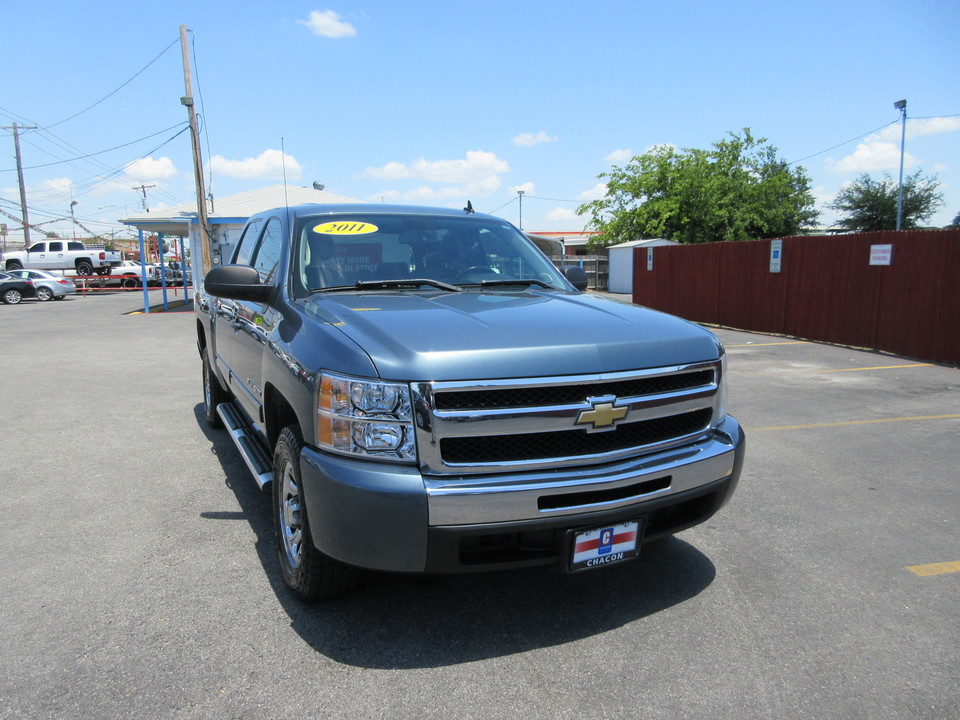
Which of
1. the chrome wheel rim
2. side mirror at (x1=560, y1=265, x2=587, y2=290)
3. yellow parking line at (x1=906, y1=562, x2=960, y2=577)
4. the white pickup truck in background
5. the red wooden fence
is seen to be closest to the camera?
the chrome wheel rim

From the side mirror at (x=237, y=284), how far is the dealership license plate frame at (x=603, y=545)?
6.84 feet

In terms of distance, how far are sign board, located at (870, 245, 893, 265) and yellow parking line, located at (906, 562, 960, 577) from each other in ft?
31.5

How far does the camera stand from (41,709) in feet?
7.84

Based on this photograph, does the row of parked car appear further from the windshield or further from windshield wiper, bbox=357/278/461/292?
windshield wiper, bbox=357/278/461/292

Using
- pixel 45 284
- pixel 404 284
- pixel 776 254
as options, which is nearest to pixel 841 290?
pixel 776 254

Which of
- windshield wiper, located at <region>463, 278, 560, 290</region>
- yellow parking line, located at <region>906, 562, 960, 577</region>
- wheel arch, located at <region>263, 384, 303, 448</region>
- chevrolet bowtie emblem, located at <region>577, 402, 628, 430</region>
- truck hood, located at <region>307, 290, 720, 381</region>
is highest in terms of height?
windshield wiper, located at <region>463, 278, 560, 290</region>

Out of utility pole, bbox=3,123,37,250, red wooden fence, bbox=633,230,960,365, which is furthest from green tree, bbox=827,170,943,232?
utility pole, bbox=3,123,37,250

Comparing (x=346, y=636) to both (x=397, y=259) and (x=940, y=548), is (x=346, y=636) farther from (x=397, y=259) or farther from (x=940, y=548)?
(x=940, y=548)

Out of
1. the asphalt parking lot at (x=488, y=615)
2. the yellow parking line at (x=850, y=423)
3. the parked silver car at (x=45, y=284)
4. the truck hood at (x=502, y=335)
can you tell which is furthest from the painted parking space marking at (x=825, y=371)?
the parked silver car at (x=45, y=284)

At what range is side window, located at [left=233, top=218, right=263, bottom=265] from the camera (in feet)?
16.0

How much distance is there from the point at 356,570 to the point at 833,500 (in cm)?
335

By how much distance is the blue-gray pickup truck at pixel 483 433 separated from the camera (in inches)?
97.6

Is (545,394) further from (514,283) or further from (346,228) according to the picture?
(346,228)

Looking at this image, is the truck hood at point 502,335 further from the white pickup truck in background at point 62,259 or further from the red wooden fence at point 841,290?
the white pickup truck in background at point 62,259
